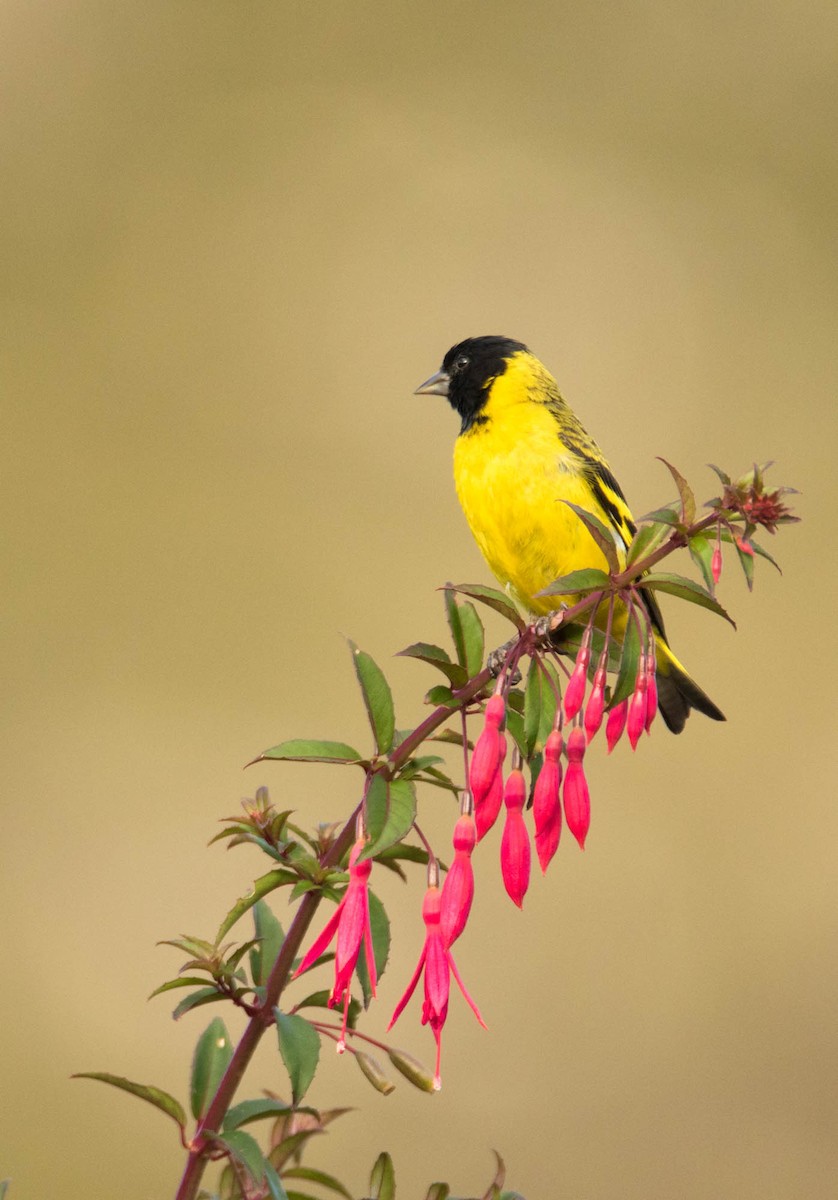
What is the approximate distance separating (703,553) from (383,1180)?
69 cm

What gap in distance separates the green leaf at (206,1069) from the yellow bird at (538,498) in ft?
4.18

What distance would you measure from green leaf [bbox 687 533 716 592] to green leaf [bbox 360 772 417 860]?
355 millimetres

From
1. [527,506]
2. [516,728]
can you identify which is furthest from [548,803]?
[527,506]

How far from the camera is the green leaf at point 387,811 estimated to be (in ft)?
3.56

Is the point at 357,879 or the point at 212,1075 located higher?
the point at 357,879

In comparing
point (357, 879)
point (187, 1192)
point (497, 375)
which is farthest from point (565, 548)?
point (187, 1192)

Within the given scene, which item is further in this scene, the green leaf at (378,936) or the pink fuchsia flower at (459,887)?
the green leaf at (378,936)

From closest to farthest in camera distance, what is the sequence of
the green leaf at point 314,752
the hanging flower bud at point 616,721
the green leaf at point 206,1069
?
the green leaf at point 314,752
the green leaf at point 206,1069
the hanging flower bud at point 616,721

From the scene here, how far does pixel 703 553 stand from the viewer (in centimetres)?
118

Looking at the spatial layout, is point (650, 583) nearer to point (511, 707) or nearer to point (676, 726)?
point (511, 707)

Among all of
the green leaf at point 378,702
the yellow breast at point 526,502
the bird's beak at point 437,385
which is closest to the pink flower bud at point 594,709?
the green leaf at point 378,702

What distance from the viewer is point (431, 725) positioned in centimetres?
119

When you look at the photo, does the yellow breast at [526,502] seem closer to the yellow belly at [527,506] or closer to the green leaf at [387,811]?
the yellow belly at [527,506]

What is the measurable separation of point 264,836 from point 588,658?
397 millimetres
